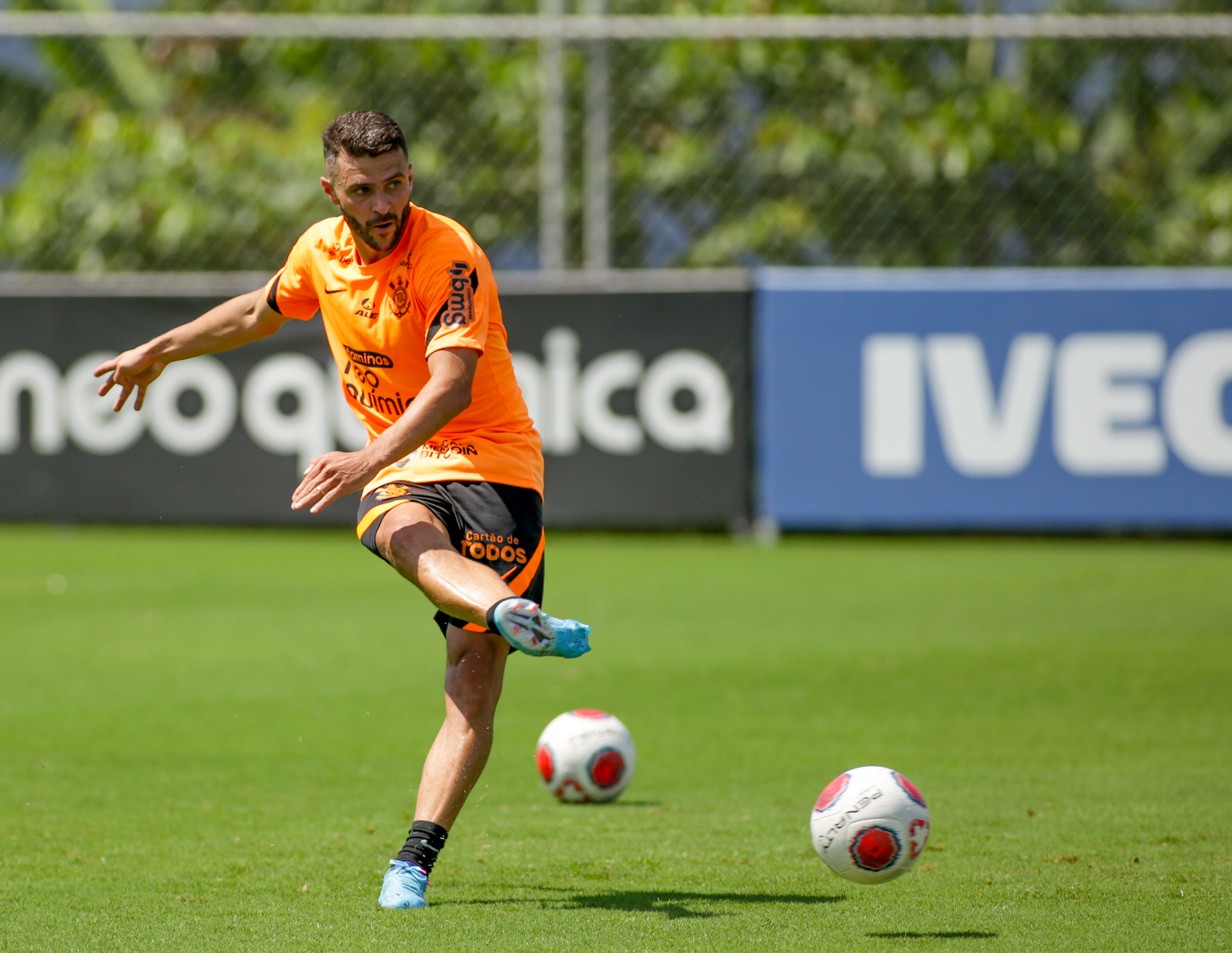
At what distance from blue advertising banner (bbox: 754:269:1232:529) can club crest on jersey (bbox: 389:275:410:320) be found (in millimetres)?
9100

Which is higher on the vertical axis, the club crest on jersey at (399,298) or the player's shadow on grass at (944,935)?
the club crest on jersey at (399,298)

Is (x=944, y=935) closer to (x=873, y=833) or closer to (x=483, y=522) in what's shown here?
(x=873, y=833)

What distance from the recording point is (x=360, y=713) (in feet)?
24.6

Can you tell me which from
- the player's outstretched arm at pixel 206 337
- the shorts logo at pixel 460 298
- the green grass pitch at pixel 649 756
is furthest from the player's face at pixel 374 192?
the green grass pitch at pixel 649 756

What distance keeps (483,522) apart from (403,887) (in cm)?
102

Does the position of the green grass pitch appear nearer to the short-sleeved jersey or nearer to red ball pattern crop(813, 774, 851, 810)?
red ball pattern crop(813, 774, 851, 810)

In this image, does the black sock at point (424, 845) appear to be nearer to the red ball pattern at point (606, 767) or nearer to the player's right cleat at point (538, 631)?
the player's right cleat at point (538, 631)

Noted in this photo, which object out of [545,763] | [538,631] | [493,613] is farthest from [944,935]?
[545,763]

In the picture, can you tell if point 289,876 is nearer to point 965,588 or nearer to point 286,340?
point 965,588

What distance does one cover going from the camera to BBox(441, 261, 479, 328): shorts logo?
14.5ft

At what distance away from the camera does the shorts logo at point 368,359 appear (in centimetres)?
467

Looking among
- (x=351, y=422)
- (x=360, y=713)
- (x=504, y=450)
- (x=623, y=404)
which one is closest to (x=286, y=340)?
(x=351, y=422)

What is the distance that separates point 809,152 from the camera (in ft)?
47.9

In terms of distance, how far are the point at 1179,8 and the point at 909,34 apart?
4491mm
